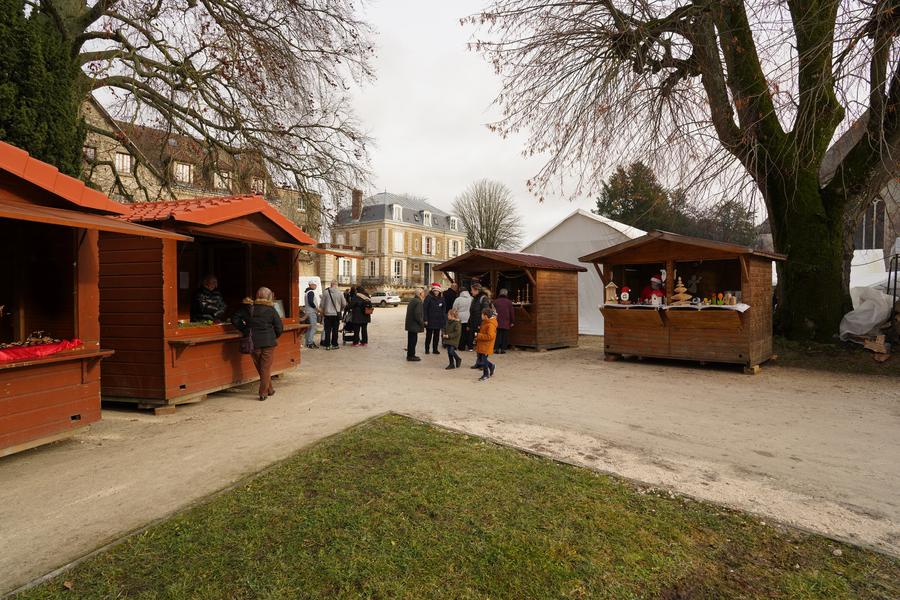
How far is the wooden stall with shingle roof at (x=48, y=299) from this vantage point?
4574 mm

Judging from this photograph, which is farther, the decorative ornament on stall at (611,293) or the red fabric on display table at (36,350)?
the decorative ornament on stall at (611,293)

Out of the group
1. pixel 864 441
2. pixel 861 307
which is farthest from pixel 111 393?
pixel 861 307

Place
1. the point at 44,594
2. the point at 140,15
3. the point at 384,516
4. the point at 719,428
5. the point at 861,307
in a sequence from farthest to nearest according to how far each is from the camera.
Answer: the point at 861,307
the point at 140,15
the point at 719,428
the point at 384,516
the point at 44,594

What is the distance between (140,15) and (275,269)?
17.6ft

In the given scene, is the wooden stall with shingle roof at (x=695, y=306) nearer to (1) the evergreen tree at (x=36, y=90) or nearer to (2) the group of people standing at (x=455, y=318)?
(2) the group of people standing at (x=455, y=318)

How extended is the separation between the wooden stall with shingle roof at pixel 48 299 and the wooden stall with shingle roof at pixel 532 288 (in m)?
9.06

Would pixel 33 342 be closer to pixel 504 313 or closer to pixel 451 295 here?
pixel 504 313

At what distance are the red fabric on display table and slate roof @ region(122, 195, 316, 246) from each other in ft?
6.35

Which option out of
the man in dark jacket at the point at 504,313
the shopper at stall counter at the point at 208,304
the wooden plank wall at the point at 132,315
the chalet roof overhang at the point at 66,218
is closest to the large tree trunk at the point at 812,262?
the man in dark jacket at the point at 504,313

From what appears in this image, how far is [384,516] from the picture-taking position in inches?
130

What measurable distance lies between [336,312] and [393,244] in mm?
38667

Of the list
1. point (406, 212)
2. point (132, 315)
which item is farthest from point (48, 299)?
point (406, 212)

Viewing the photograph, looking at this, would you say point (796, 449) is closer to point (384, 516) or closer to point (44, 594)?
point (384, 516)

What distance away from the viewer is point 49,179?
15.9 ft
